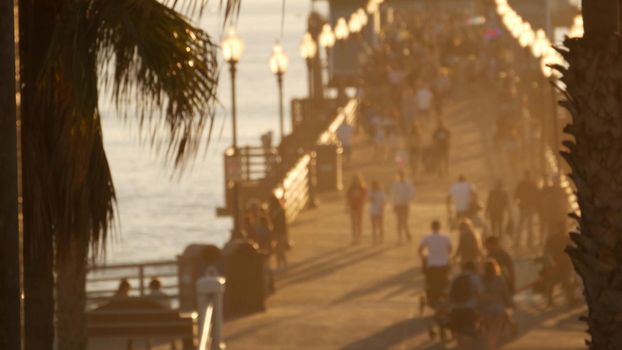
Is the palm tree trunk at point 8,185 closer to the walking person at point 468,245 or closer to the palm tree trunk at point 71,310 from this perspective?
the palm tree trunk at point 71,310

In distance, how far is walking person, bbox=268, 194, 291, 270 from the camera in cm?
3478

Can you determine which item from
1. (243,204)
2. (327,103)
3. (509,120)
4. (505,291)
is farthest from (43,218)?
(327,103)

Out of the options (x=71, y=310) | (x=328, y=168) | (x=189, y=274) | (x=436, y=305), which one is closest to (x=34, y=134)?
(x=71, y=310)

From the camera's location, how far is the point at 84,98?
14984mm

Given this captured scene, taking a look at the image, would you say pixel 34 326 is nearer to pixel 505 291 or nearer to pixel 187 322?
pixel 187 322

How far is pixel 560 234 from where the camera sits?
29.8 metres

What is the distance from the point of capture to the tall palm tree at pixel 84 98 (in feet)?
49.4

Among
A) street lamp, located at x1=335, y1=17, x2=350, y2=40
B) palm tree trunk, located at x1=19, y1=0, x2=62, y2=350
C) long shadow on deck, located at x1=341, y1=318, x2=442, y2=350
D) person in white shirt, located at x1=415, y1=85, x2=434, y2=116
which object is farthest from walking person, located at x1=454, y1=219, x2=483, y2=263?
street lamp, located at x1=335, y1=17, x2=350, y2=40

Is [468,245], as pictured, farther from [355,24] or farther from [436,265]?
[355,24]

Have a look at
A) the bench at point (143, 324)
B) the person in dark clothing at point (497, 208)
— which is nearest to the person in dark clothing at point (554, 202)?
the person in dark clothing at point (497, 208)

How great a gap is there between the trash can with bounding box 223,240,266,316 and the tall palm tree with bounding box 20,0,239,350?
13.9 meters

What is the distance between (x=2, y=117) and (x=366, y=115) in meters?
44.2

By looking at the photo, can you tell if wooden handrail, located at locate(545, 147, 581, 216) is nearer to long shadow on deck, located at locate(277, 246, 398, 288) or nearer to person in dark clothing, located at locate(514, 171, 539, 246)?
person in dark clothing, located at locate(514, 171, 539, 246)

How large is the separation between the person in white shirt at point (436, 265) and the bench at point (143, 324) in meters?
4.77
